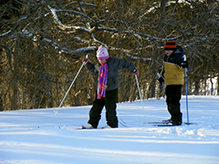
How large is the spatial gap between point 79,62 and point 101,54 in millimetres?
8258

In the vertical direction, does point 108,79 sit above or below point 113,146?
above

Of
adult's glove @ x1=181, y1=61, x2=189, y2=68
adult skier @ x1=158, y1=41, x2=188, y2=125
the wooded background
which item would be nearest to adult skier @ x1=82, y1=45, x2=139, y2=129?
adult skier @ x1=158, y1=41, x2=188, y2=125

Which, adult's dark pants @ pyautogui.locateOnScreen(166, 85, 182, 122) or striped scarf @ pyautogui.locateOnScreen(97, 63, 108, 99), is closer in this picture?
striped scarf @ pyautogui.locateOnScreen(97, 63, 108, 99)

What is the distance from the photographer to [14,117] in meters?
7.49

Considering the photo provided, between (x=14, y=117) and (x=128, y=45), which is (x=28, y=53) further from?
(x=14, y=117)

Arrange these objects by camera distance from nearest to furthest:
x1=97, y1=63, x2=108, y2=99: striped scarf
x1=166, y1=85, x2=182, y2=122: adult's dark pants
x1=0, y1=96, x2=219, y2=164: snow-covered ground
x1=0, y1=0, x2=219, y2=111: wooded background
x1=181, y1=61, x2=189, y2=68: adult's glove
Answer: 1. x1=0, y1=96, x2=219, y2=164: snow-covered ground
2. x1=97, y1=63, x2=108, y2=99: striped scarf
3. x1=181, y1=61, x2=189, y2=68: adult's glove
4. x1=166, y1=85, x2=182, y2=122: adult's dark pants
5. x1=0, y1=0, x2=219, y2=111: wooded background

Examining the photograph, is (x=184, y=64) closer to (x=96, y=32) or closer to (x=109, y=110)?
(x=109, y=110)

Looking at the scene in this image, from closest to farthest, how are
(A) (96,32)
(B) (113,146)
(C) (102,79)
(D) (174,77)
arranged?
1. (B) (113,146)
2. (C) (102,79)
3. (D) (174,77)
4. (A) (96,32)

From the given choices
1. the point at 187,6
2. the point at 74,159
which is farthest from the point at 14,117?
the point at 187,6

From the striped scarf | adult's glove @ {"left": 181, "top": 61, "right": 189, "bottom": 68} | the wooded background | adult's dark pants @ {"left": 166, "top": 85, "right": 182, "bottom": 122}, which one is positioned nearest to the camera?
the striped scarf

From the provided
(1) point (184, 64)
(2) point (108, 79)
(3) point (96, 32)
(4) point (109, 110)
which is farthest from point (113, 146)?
(3) point (96, 32)

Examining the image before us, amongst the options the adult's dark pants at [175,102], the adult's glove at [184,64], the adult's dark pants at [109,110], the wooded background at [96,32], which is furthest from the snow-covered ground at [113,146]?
the wooded background at [96,32]

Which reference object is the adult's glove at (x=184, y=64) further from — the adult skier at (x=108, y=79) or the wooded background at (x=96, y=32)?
the wooded background at (x=96, y=32)

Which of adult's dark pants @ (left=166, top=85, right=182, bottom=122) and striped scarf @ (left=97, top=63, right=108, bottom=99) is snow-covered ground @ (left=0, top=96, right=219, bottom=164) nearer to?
adult's dark pants @ (left=166, top=85, right=182, bottom=122)
